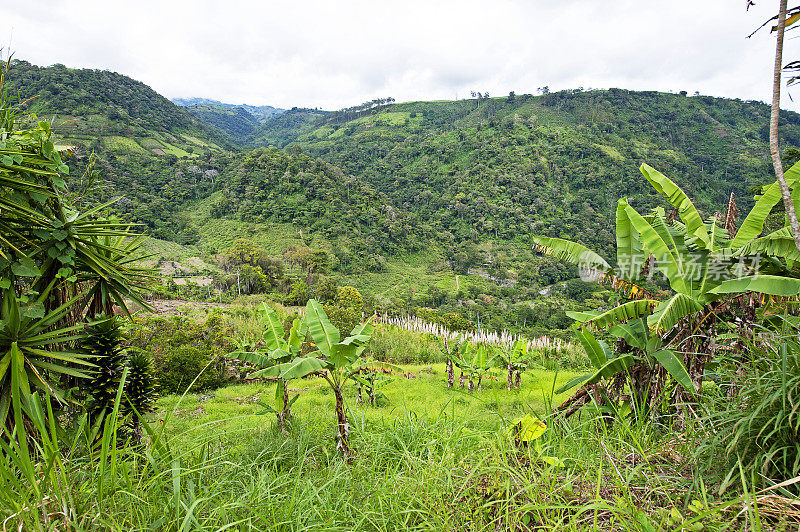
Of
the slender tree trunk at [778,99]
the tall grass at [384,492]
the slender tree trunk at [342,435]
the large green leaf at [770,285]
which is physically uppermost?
the slender tree trunk at [778,99]

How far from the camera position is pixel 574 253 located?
378cm

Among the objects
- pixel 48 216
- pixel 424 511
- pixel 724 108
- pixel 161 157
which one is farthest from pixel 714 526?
pixel 724 108

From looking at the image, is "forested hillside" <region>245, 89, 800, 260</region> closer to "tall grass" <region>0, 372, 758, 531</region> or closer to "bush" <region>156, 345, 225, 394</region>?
"bush" <region>156, 345, 225, 394</region>

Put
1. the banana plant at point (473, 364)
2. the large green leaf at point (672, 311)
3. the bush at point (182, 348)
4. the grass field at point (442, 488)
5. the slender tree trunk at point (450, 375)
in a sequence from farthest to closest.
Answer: the slender tree trunk at point (450, 375)
the bush at point (182, 348)
the banana plant at point (473, 364)
the large green leaf at point (672, 311)
the grass field at point (442, 488)

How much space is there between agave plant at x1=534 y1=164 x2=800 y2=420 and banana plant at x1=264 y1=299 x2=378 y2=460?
1974 millimetres

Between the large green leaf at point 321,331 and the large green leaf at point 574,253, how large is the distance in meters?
2.36

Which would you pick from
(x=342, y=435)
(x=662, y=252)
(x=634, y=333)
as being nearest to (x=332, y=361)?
(x=342, y=435)

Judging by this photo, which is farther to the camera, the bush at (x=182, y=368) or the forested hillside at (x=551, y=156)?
the forested hillside at (x=551, y=156)

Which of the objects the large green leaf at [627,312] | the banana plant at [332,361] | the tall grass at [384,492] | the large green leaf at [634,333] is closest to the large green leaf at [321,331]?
the banana plant at [332,361]

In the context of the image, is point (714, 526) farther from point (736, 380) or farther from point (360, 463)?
point (360, 463)

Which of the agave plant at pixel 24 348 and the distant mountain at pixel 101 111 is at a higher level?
the distant mountain at pixel 101 111

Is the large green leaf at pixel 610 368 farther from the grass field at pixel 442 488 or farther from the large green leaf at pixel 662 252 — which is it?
the large green leaf at pixel 662 252

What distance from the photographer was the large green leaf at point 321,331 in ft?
9.94

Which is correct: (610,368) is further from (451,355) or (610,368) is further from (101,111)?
(101,111)
